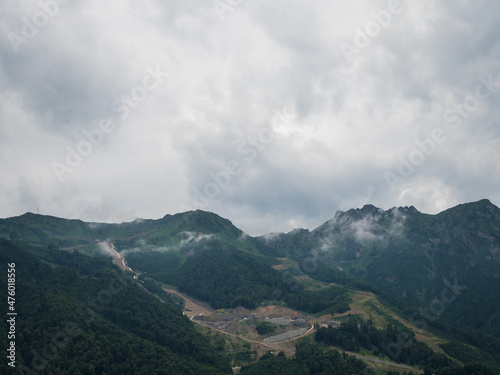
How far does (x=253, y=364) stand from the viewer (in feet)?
626

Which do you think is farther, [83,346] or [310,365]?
[310,365]

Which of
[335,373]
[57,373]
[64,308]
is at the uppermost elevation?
[64,308]

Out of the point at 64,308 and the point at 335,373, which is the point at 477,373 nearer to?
the point at 335,373

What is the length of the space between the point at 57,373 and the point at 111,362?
23327mm

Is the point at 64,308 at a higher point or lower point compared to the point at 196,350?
higher

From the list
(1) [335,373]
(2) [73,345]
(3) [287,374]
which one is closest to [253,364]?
(3) [287,374]

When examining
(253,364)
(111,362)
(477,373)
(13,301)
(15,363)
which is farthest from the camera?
(253,364)

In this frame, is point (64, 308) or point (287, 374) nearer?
point (287, 374)

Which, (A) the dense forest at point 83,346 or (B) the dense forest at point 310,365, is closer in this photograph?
(A) the dense forest at point 83,346

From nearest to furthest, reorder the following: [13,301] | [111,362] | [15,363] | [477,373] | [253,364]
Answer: [15,363] < [477,373] < [111,362] < [13,301] < [253,364]

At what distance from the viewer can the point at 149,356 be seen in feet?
545

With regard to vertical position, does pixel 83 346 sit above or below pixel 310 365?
below

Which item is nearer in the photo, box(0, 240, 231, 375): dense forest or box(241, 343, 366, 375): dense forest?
box(0, 240, 231, 375): dense forest

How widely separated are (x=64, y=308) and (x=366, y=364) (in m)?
156
